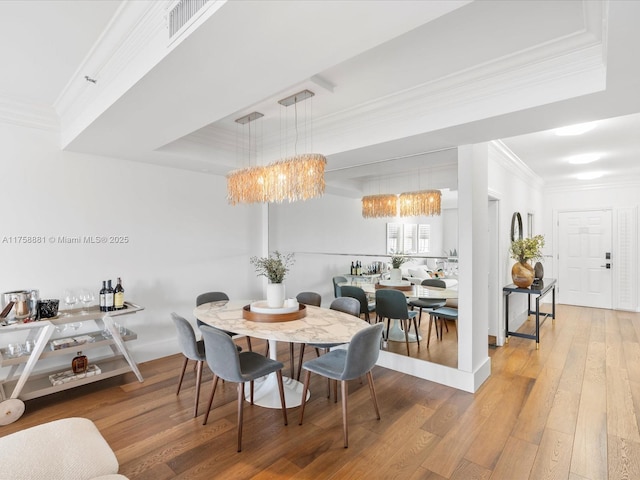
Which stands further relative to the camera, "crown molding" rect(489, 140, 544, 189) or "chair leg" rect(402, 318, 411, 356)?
"crown molding" rect(489, 140, 544, 189)

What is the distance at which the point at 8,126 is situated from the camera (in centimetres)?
304

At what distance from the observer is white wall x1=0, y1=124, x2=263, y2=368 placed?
3.13 metres

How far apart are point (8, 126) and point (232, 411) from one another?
10.7 feet

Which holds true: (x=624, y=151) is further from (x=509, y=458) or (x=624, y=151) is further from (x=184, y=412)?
(x=184, y=412)

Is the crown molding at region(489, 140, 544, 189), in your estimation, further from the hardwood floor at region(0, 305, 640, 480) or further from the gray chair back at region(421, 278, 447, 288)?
the hardwood floor at region(0, 305, 640, 480)

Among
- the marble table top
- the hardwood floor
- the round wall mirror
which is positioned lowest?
the hardwood floor

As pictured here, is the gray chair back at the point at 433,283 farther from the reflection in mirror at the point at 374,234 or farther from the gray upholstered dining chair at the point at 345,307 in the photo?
the gray upholstered dining chair at the point at 345,307

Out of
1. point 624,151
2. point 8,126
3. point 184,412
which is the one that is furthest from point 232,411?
point 624,151

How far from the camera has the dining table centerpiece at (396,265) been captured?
3.61m

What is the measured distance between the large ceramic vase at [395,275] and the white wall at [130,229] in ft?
7.21

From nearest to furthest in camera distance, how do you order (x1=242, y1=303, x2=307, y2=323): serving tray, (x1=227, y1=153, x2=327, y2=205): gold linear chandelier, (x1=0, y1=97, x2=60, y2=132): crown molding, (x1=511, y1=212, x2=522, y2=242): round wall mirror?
(x1=227, y1=153, x2=327, y2=205): gold linear chandelier, (x1=242, y1=303, x2=307, y2=323): serving tray, (x1=0, y1=97, x2=60, y2=132): crown molding, (x1=511, y1=212, x2=522, y2=242): round wall mirror

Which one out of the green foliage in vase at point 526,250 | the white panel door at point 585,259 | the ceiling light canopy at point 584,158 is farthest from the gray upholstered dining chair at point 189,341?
the white panel door at point 585,259

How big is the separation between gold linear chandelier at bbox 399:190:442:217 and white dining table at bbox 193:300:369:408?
1.31 metres

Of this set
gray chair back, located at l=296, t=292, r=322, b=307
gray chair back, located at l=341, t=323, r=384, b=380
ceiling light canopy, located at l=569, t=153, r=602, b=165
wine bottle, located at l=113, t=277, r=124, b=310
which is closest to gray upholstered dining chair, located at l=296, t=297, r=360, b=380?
gray chair back, located at l=296, t=292, r=322, b=307
